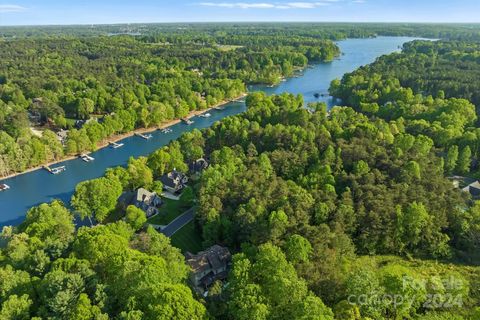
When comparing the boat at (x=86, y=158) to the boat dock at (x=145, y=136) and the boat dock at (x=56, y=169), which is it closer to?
the boat dock at (x=56, y=169)

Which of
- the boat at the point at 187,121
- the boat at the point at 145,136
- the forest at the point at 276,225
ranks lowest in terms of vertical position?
the boat at the point at 145,136

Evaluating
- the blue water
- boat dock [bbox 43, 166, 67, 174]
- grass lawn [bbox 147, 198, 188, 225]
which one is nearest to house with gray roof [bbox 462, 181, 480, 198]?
grass lawn [bbox 147, 198, 188, 225]

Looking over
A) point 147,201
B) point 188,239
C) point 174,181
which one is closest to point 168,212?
point 147,201

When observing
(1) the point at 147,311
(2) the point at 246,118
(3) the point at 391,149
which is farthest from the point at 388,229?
(2) the point at 246,118

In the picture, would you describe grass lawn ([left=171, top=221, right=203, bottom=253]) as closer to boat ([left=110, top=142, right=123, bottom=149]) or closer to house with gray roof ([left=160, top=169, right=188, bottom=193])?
house with gray roof ([left=160, top=169, right=188, bottom=193])

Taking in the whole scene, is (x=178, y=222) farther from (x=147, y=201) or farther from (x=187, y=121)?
(x=187, y=121)

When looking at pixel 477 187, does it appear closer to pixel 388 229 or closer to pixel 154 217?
pixel 388 229

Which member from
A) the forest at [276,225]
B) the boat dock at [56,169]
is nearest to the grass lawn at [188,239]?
the forest at [276,225]
